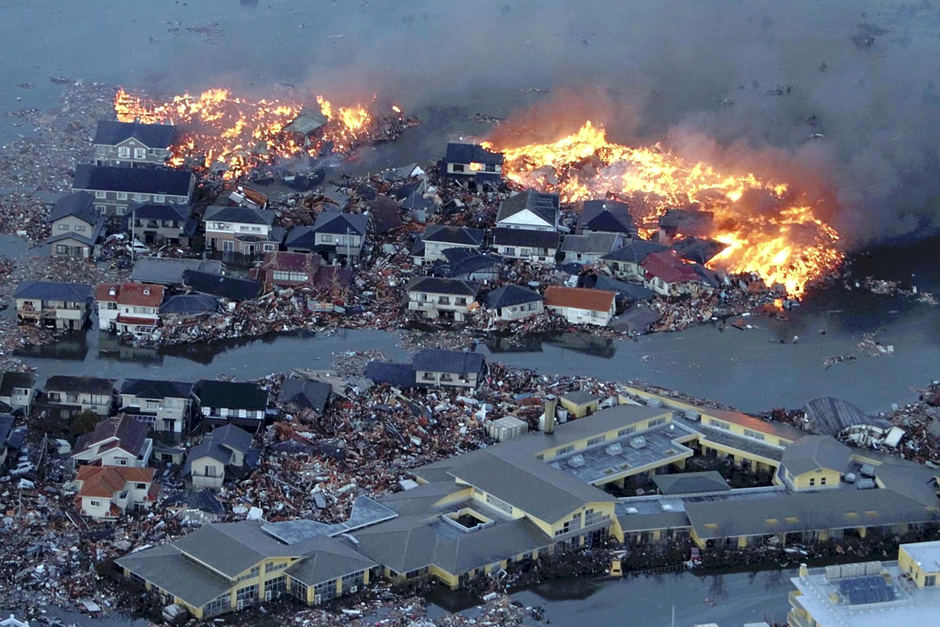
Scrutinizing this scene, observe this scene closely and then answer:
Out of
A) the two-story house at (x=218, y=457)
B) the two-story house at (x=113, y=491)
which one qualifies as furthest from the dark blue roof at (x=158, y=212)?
the two-story house at (x=113, y=491)

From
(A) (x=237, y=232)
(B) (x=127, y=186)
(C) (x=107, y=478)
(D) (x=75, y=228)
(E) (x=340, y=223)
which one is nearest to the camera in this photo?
(C) (x=107, y=478)

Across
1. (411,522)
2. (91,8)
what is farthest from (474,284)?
(91,8)

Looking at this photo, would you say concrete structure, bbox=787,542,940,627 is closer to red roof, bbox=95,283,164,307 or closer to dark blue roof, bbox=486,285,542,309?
dark blue roof, bbox=486,285,542,309

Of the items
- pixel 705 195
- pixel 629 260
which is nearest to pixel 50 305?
pixel 629 260

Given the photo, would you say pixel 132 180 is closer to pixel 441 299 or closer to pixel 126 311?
pixel 126 311

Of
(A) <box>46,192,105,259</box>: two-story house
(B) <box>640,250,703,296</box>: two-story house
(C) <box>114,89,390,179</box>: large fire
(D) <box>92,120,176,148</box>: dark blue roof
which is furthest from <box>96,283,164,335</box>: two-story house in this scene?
(B) <box>640,250,703,296</box>: two-story house

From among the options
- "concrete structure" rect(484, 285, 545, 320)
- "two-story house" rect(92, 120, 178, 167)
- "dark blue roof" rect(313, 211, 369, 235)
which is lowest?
"concrete structure" rect(484, 285, 545, 320)
